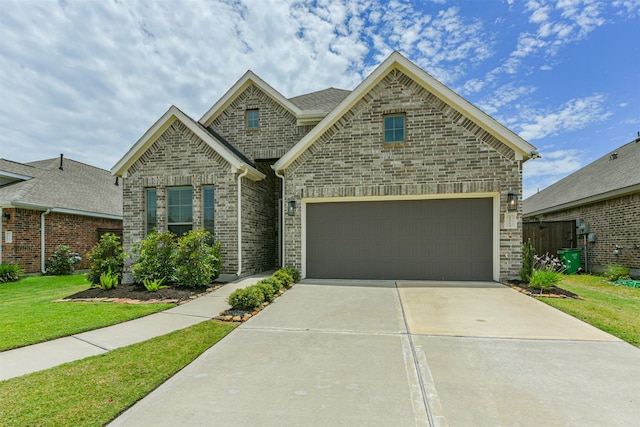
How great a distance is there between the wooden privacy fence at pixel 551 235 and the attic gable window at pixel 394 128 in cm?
892

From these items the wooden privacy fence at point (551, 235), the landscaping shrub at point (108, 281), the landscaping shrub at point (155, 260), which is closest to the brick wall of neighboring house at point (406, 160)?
the landscaping shrub at point (155, 260)

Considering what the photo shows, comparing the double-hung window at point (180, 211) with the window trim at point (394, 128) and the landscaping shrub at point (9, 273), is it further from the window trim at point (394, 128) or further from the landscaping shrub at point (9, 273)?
the landscaping shrub at point (9, 273)

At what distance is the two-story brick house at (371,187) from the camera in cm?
898

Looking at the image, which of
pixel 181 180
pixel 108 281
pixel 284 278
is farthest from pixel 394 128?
pixel 108 281

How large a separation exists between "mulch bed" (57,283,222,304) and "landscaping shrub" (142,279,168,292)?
0.11 metres

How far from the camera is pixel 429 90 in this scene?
925 cm

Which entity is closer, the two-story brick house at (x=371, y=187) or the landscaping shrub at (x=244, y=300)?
the landscaping shrub at (x=244, y=300)

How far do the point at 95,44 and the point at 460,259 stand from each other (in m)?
12.3

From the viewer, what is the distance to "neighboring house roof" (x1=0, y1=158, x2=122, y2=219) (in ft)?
42.3

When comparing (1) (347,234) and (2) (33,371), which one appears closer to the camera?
(2) (33,371)

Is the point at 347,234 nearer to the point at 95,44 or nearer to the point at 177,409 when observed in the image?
the point at 177,409

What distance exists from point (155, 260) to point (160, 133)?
13.9ft

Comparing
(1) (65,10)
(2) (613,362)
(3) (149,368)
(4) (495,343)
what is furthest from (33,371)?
(1) (65,10)

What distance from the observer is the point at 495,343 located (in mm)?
4363
